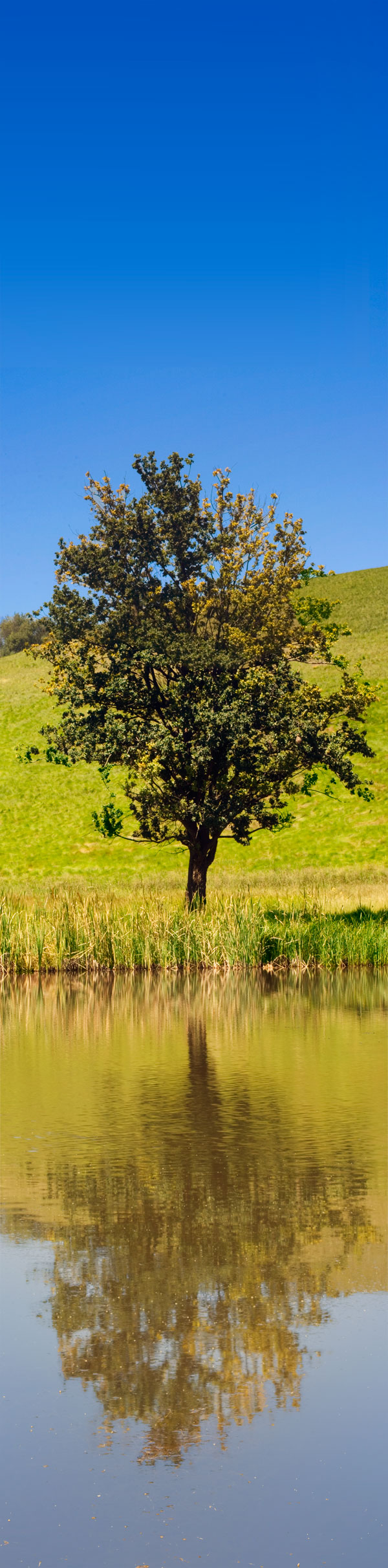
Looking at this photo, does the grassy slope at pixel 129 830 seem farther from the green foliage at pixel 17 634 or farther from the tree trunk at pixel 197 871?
the green foliage at pixel 17 634

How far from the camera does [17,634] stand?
6673 inches

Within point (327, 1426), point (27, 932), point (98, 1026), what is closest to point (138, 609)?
point (27, 932)

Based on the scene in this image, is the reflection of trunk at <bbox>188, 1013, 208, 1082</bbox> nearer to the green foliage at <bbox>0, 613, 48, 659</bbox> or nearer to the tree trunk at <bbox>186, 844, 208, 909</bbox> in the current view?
the tree trunk at <bbox>186, 844, 208, 909</bbox>

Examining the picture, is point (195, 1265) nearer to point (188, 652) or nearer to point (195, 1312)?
point (195, 1312)

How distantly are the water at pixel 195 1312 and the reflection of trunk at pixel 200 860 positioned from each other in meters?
18.5

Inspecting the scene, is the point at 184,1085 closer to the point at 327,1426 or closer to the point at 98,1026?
the point at 98,1026

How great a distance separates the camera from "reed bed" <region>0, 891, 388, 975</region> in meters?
26.2

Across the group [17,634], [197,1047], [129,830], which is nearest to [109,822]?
[197,1047]

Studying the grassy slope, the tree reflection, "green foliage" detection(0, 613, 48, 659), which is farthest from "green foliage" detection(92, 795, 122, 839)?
"green foliage" detection(0, 613, 48, 659)

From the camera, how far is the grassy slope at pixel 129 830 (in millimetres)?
56344

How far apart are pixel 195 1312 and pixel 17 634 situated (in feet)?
544

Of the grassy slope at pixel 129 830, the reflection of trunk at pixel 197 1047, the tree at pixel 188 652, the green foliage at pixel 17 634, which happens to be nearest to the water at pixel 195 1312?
the reflection of trunk at pixel 197 1047

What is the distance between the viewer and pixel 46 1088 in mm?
13695

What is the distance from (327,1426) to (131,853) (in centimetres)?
5613
